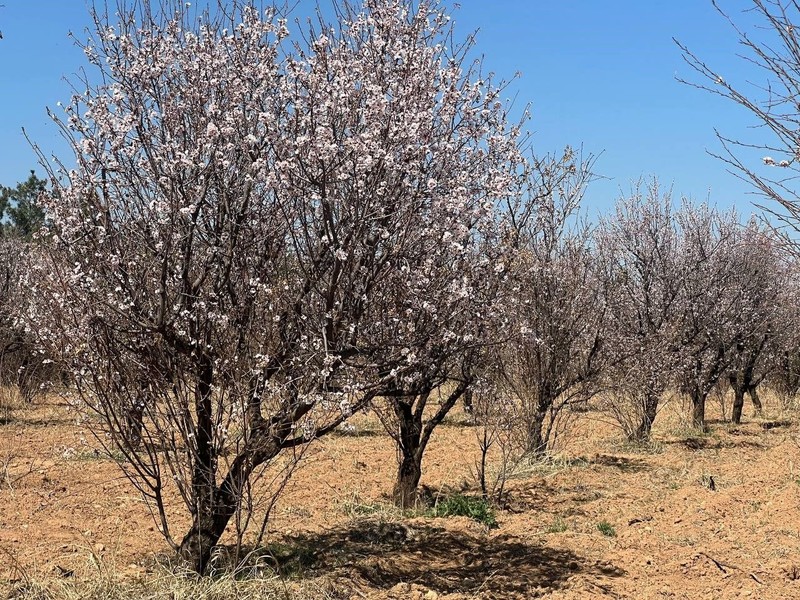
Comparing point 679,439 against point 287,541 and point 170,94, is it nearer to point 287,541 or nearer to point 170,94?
point 287,541

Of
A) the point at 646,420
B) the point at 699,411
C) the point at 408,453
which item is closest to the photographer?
the point at 408,453

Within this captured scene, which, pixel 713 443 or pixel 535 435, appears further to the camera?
pixel 713 443

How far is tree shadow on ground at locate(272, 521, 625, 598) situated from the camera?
6.07m

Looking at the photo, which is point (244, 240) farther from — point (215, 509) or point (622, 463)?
point (622, 463)

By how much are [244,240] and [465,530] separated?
398 cm

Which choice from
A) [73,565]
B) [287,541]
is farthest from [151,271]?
[287,541]

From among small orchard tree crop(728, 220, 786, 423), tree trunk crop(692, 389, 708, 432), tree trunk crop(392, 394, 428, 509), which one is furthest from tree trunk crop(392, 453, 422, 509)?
small orchard tree crop(728, 220, 786, 423)

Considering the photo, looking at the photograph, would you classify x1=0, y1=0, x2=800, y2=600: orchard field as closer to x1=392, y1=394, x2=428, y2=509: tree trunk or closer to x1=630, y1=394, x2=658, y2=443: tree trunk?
x1=392, y1=394, x2=428, y2=509: tree trunk

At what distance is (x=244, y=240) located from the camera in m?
5.34

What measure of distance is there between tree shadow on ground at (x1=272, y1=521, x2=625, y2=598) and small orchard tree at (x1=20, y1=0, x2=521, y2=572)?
3.84 feet

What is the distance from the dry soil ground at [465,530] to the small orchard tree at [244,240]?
0.72m

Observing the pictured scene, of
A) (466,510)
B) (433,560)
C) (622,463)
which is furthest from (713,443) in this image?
(433,560)

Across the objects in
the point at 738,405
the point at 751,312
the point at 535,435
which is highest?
the point at 751,312

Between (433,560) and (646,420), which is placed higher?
(646,420)
